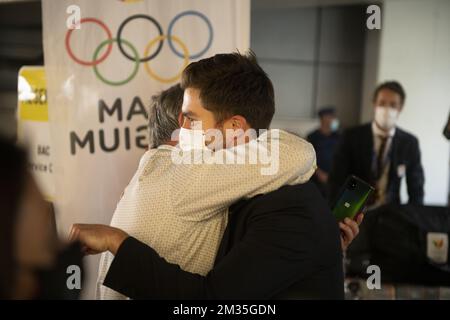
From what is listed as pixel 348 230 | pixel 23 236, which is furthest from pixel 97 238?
pixel 348 230

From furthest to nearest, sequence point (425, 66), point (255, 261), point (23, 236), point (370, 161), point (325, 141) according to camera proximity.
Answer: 1. point (425, 66)
2. point (325, 141)
3. point (370, 161)
4. point (255, 261)
5. point (23, 236)

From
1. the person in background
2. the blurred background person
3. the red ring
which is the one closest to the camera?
the blurred background person

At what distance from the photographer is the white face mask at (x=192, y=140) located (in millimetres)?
907

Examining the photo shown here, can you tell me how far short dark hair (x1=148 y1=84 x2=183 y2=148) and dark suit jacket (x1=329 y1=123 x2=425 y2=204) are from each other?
4.88ft

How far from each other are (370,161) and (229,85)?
1753 millimetres

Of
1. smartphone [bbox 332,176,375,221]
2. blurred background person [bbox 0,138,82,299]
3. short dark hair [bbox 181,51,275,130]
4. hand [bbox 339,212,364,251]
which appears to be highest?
short dark hair [bbox 181,51,275,130]

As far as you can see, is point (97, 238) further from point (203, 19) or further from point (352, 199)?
point (203, 19)

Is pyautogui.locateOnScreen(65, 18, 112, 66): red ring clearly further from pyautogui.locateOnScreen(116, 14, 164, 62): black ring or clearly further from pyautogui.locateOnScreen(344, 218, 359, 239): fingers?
pyautogui.locateOnScreen(344, 218, 359, 239): fingers

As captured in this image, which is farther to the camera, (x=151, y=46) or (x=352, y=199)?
(x=151, y=46)

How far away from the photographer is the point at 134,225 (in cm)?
85

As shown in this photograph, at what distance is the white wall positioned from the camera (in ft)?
13.6

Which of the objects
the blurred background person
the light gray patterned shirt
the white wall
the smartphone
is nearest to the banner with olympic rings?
the smartphone

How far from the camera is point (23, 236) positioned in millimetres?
492

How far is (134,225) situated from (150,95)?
0.77 metres
